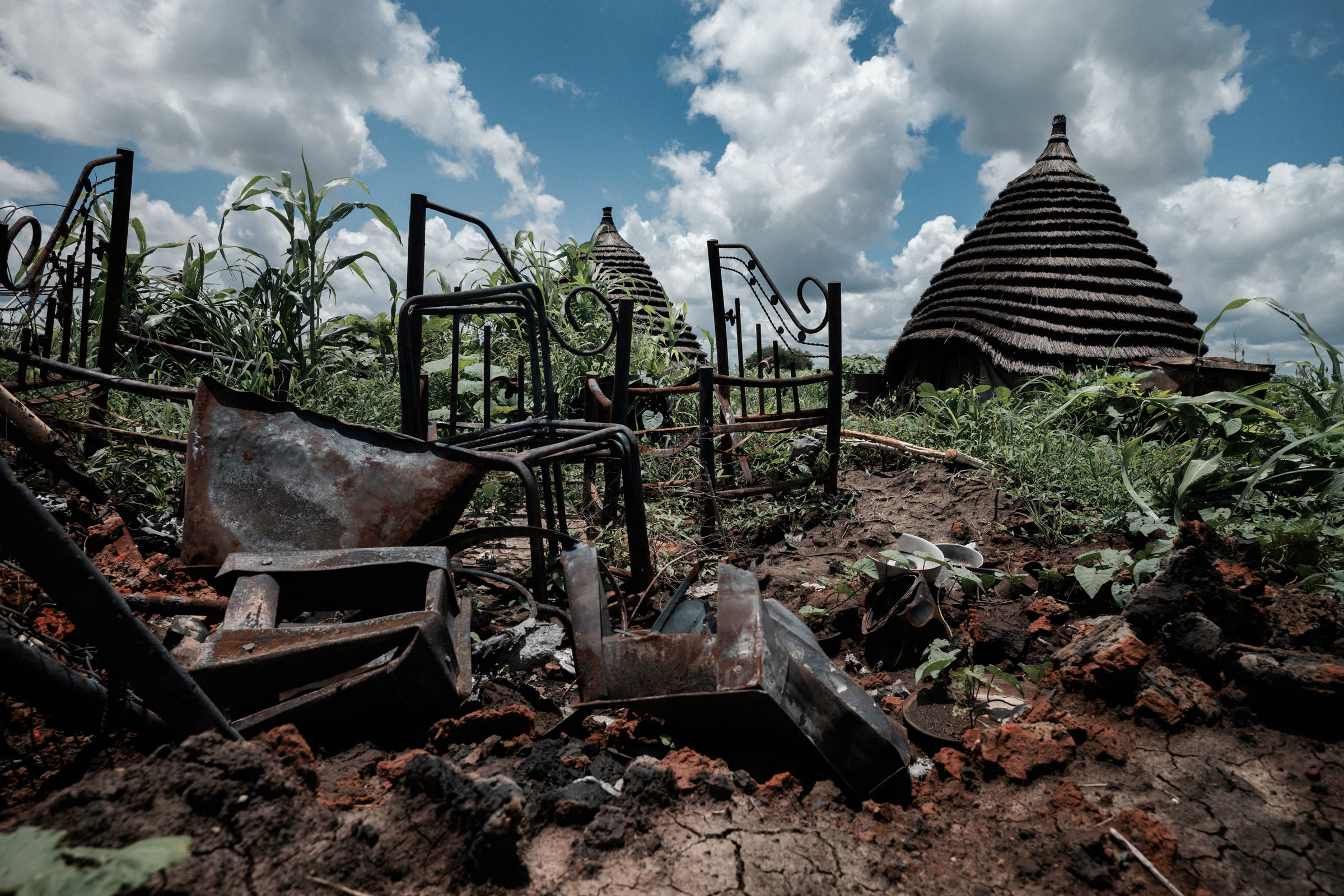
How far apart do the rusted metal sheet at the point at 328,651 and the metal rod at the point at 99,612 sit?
0.23 metres

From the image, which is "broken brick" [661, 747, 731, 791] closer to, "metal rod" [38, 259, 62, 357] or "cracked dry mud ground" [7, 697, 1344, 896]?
"cracked dry mud ground" [7, 697, 1344, 896]

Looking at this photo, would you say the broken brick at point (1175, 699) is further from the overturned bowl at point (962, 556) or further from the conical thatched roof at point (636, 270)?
the conical thatched roof at point (636, 270)

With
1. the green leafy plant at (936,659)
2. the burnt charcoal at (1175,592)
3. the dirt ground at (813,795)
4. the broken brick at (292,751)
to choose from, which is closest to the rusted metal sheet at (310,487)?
the dirt ground at (813,795)

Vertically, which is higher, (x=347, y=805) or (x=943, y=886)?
(x=347, y=805)

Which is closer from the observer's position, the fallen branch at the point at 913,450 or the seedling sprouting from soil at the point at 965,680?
the seedling sprouting from soil at the point at 965,680

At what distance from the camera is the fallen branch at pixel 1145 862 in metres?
1.17

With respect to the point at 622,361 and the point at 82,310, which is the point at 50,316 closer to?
the point at 82,310

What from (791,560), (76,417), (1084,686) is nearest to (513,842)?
(1084,686)

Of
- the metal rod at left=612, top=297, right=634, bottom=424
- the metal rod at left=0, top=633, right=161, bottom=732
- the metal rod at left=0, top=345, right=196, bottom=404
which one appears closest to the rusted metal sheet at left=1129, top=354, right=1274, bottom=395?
the metal rod at left=612, top=297, right=634, bottom=424

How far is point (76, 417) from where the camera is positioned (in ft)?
9.87

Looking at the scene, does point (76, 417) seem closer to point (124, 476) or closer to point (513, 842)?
point (124, 476)

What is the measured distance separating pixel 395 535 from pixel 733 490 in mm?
2213

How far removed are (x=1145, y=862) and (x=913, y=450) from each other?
3.77 m

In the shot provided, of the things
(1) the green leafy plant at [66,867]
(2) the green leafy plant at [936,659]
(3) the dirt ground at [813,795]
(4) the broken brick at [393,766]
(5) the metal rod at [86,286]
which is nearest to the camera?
(1) the green leafy plant at [66,867]
